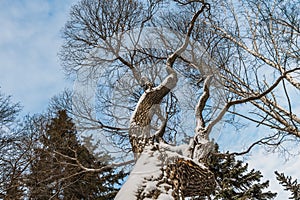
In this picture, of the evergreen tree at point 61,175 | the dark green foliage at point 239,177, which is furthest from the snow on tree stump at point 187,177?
the dark green foliage at point 239,177

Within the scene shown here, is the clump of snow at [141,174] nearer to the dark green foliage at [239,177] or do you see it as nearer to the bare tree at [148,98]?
the bare tree at [148,98]

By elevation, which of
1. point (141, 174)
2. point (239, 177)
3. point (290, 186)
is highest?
point (239, 177)

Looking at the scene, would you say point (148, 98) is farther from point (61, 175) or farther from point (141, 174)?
point (61, 175)

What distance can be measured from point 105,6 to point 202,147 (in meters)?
1.32

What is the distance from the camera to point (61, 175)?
5168mm

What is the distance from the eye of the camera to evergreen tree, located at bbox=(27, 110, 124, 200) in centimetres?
533

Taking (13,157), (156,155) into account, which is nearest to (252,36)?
(156,155)

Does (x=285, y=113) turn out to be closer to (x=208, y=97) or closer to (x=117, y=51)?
(x=208, y=97)

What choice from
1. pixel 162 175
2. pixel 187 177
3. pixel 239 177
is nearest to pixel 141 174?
pixel 162 175

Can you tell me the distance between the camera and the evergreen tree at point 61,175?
210 inches

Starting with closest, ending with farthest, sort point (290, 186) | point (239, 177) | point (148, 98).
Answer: point (148, 98) → point (290, 186) → point (239, 177)

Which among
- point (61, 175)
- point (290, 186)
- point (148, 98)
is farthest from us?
point (61, 175)

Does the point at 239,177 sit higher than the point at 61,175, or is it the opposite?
the point at 239,177

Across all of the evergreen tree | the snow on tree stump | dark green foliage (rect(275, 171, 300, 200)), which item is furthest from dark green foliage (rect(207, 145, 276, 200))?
the snow on tree stump
